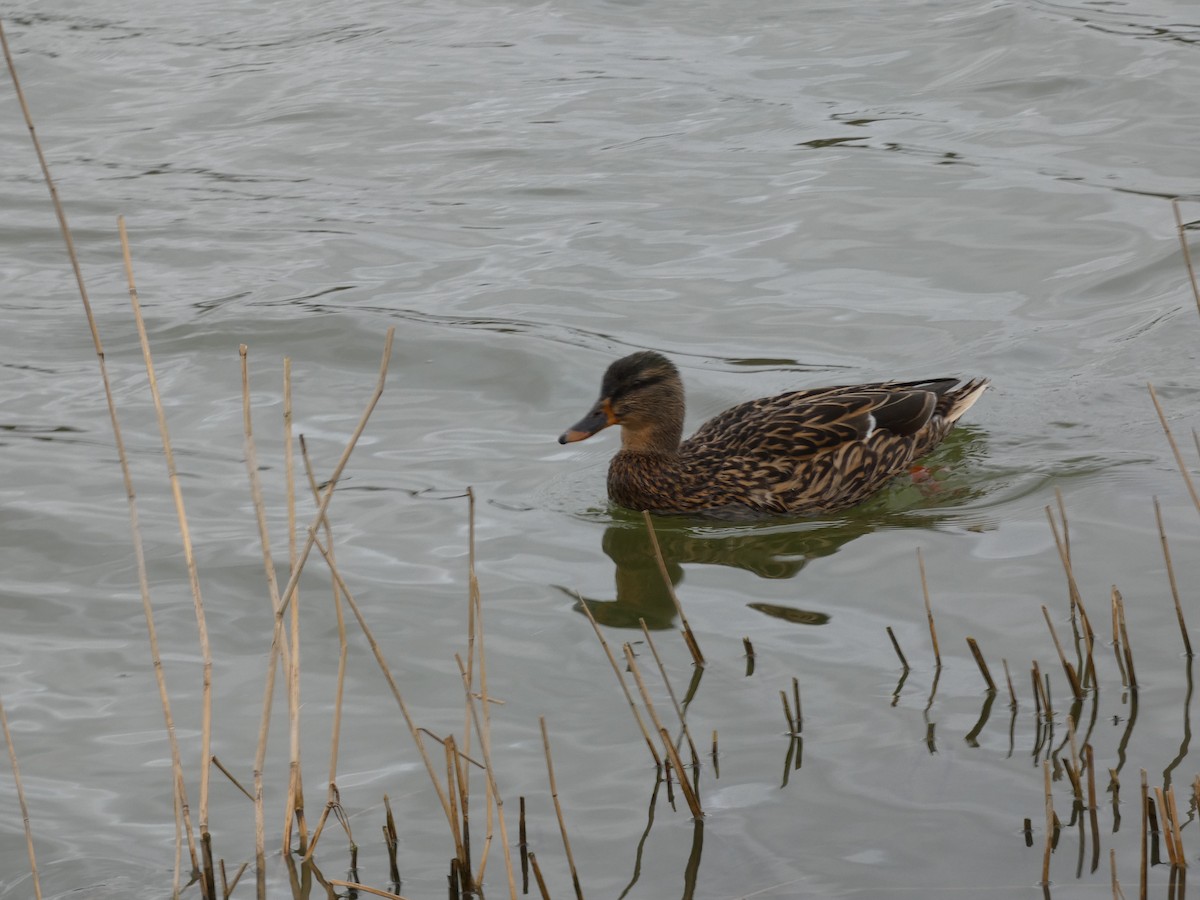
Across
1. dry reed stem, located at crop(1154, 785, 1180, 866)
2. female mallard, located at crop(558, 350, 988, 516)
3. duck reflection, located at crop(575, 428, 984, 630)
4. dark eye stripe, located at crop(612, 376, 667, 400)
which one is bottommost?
duck reflection, located at crop(575, 428, 984, 630)

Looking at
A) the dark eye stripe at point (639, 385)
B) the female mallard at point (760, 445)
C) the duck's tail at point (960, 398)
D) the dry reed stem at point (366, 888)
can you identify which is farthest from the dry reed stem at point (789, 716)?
the duck's tail at point (960, 398)

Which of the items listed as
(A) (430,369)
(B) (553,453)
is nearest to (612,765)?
(B) (553,453)

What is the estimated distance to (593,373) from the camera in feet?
33.3

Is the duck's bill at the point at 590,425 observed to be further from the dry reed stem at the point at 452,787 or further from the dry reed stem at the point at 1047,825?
the dry reed stem at the point at 1047,825

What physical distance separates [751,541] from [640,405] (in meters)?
1.02

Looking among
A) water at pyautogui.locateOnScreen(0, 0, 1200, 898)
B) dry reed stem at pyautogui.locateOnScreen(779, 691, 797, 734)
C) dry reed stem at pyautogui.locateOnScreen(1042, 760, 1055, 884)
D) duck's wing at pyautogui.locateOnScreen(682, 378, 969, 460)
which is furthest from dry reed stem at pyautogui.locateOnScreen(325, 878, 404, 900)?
duck's wing at pyautogui.locateOnScreen(682, 378, 969, 460)

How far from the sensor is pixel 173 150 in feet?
48.7

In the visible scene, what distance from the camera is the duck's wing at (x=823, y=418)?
8.57 metres

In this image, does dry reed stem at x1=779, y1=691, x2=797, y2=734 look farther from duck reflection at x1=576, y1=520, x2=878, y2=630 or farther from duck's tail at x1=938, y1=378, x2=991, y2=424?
duck's tail at x1=938, y1=378, x2=991, y2=424

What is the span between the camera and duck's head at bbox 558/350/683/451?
28.0ft

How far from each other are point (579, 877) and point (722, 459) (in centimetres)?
384

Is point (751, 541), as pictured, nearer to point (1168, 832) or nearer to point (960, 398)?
point (960, 398)

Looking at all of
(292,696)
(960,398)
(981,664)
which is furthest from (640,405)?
(292,696)

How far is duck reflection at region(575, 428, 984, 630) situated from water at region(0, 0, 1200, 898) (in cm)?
4
